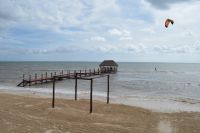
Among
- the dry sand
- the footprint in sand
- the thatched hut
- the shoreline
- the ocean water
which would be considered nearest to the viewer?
the dry sand

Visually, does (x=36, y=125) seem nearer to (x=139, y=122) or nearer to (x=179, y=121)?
(x=139, y=122)

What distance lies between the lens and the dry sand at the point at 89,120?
38.8 feet

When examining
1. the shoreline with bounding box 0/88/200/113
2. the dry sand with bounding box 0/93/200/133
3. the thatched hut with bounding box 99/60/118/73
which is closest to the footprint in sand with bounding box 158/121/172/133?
the dry sand with bounding box 0/93/200/133

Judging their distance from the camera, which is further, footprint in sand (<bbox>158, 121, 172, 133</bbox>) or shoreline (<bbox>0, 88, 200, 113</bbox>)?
shoreline (<bbox>0, 88, 200, 113</bbox>)

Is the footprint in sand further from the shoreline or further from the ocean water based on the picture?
the ocean water

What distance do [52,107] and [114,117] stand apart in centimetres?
423

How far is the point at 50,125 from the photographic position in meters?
12.2

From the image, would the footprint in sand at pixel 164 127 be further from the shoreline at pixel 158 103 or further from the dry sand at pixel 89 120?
the shoreline at pixel 158 103

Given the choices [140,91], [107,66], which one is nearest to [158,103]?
[140,91]

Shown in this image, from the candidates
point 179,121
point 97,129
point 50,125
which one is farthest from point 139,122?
point 50,125

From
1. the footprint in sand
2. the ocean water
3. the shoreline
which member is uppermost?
the footprint in sand

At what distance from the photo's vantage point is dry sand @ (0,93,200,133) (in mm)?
11836

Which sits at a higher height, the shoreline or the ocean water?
the shoreline

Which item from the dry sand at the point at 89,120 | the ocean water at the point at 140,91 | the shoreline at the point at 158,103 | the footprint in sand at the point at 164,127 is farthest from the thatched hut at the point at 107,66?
the footprint in sand at the point at 164,127
